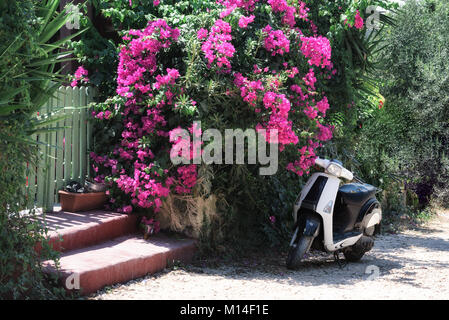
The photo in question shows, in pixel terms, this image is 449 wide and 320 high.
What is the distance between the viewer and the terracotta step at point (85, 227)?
17.3 ft

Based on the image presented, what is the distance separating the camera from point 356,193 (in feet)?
21.5

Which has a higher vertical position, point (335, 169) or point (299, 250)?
point (335, 169)

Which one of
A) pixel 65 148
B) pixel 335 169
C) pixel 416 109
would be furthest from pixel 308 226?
pixel 416 109

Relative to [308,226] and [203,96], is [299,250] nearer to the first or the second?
[308,226]

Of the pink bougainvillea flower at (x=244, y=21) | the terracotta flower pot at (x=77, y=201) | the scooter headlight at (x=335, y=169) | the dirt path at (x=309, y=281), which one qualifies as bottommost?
the dirt path at (x=309, y=281)

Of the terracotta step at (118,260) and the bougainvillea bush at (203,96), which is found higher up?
the bougainvillea bush at (203,96)

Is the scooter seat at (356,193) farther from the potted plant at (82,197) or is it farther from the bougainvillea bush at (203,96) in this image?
the potted plant at (82,197)

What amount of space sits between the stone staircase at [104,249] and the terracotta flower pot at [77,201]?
10 centimetres

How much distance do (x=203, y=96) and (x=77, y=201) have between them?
5.72 ft

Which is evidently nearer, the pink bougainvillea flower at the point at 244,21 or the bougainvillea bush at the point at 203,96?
the bougainvillea bush at the point at 203,96

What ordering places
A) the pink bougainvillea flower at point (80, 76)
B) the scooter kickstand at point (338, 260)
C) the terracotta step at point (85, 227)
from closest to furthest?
the terracotta step at point (85, 227) < the scooter kickstand at point (338, 260) < the pink bougainvillea flower at point (80, 76)

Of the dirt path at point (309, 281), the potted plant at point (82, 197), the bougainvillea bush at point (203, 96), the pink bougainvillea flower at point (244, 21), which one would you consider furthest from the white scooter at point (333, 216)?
the potted plant at point (82, 197)
